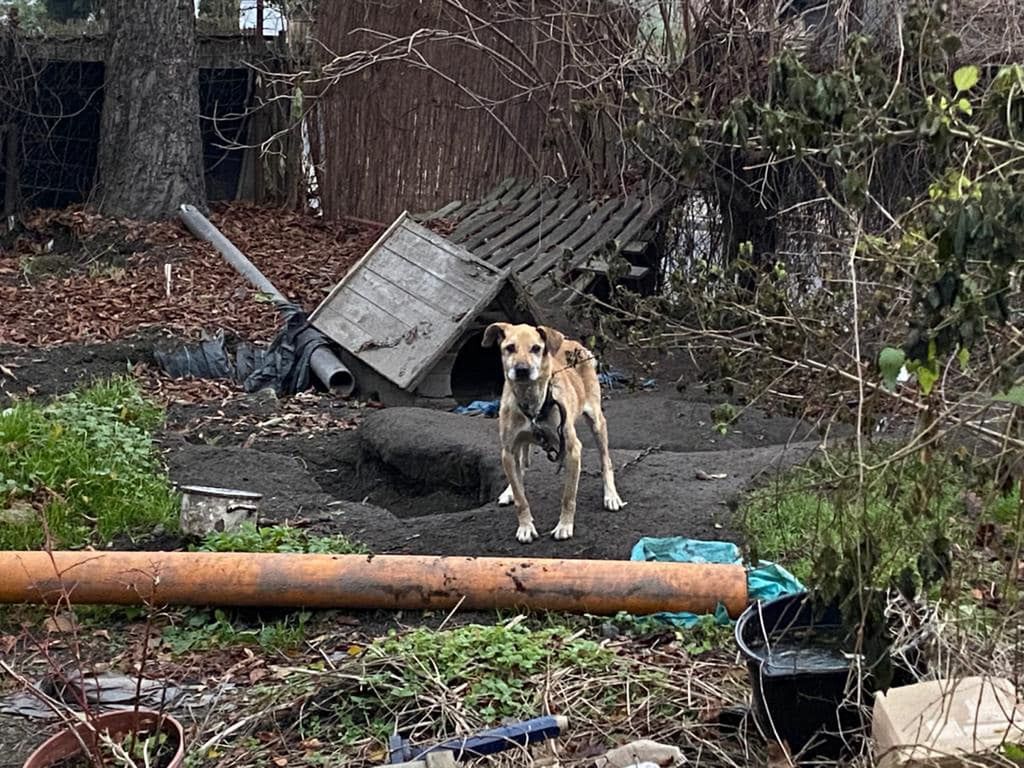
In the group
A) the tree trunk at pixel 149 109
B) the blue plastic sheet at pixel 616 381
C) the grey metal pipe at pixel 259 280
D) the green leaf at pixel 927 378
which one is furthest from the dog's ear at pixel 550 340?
the tree trunk at pixel 149 109

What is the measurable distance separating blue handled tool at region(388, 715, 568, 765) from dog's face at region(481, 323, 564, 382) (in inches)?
105

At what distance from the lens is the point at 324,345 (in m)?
10.8

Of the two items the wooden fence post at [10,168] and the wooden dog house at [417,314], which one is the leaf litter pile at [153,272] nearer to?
the wooden fence post at [10,168]

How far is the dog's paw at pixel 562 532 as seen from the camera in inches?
260

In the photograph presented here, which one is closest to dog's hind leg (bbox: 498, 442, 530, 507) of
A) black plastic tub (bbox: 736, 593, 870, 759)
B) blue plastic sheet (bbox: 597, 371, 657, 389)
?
blue plastic sheet (bbox: 597, 371, 657, 389)

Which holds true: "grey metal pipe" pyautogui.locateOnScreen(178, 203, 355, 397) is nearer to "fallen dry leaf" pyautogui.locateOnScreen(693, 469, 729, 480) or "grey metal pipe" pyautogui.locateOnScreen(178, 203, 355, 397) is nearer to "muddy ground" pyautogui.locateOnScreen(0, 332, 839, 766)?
"muddy ground" pyautogui.locateOnScreen(0, 332, 839, 766)

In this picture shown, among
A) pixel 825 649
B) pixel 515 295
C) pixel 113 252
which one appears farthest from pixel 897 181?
pixel 113 252

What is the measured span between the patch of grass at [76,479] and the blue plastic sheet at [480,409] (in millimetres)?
2460

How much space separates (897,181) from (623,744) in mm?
6626

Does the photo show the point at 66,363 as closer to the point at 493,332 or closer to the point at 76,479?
the point at 76,479

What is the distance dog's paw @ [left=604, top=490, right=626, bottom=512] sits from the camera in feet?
23.0

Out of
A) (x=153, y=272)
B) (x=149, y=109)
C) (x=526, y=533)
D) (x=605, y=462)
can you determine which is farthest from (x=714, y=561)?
(x=149, y=109)

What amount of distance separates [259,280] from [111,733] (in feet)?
28.9

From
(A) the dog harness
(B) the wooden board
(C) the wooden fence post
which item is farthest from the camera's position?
(C) the wooden fence post
